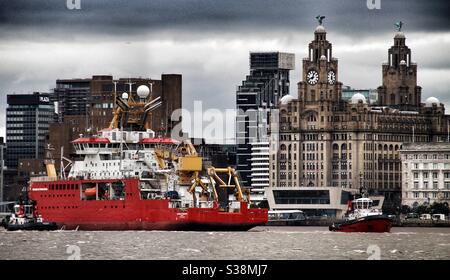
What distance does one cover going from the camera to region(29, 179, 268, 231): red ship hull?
119 m

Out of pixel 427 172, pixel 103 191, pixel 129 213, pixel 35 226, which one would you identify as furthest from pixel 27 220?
pixel 427 172

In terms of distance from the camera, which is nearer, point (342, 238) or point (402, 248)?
point (402, 248)

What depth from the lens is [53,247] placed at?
95875 millimetres

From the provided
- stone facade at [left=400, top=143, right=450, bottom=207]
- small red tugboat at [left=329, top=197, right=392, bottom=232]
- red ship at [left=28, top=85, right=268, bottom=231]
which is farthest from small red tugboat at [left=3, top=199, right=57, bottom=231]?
stone facade at [left=400, top=143, right=450, bottom=207]

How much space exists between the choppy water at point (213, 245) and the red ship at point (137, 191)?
2309 millimetres

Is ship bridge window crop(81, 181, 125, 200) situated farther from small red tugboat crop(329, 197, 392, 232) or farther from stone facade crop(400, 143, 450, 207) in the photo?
stone facade crop(400, 143, 450, 207)

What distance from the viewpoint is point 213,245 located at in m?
98.1

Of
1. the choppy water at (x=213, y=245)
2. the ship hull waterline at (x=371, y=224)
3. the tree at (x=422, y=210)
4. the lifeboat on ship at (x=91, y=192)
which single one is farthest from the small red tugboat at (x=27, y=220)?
the tree at (x=422, y=210)

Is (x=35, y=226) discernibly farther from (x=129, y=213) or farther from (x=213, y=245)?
(x=213, y=245)

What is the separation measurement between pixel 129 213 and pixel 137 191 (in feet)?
5.88

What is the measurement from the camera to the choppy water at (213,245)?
88.4 metres
